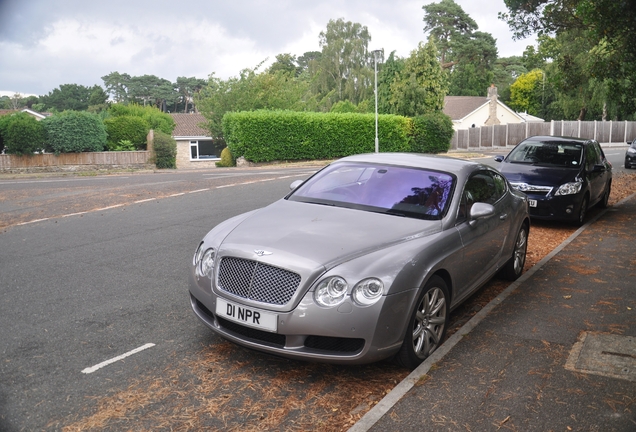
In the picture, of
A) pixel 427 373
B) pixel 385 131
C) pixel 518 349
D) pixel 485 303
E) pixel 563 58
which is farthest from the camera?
pixel 385 131

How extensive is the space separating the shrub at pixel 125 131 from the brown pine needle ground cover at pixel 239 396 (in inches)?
1372

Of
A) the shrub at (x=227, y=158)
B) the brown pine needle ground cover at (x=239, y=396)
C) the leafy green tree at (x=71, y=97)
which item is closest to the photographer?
the brown pine needle ground cover at (x=239, y=396)

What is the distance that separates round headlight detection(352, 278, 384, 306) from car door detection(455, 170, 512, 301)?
1290mm

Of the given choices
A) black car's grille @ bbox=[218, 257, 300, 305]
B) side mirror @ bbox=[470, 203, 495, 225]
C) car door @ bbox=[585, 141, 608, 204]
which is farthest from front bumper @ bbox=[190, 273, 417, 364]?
car door @ bbox=[585, 141, 608, 204]

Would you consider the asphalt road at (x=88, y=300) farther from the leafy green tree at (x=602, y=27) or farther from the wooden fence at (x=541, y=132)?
the wooden fence at (x=541, y=132)

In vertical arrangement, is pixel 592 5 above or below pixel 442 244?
above

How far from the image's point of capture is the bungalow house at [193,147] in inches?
2217

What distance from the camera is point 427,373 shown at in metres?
4.52

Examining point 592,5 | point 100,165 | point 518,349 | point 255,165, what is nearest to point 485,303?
point 518,349

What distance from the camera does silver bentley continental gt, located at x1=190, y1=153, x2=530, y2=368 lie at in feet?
13.8

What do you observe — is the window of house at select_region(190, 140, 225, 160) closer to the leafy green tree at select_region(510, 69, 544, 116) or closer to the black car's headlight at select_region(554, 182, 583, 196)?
the leafy green tree at select_region(510, 69, 544, 116)

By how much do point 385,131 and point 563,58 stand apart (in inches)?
778

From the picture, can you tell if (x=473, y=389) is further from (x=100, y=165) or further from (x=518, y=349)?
(x=100, y=165)

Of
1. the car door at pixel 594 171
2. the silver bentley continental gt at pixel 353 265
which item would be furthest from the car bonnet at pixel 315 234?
the car door at pixel 594 171
